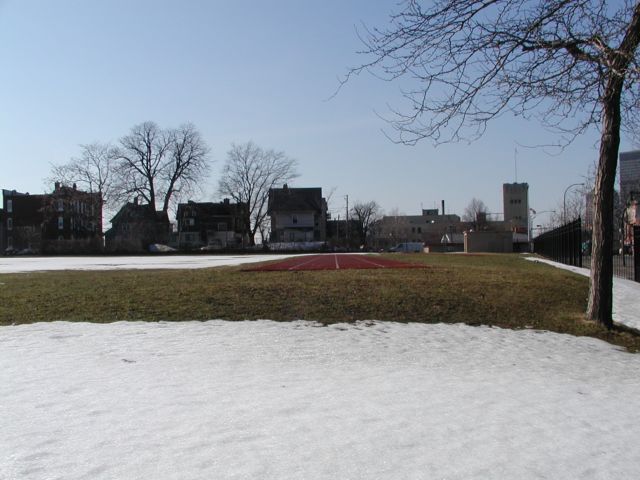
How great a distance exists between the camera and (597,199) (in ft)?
36.4

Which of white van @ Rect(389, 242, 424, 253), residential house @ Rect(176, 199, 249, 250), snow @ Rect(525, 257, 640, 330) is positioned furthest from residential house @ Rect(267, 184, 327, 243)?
→ snow @ Rect(525, 257, 640, 330)

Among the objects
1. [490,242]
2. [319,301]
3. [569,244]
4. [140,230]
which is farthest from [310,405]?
[140,230]

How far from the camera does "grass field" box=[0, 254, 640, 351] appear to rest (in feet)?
37.4

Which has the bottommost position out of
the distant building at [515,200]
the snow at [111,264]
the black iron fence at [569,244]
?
the snow at [111,264]

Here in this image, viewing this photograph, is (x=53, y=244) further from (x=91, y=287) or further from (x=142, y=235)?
(x=91, y=287)

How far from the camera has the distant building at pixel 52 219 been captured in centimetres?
7756

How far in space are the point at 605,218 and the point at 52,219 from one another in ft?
326

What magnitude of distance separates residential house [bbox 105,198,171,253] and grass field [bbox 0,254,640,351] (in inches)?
2211

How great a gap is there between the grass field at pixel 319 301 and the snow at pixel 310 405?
126cm

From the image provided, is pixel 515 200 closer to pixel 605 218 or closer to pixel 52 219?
pixel 52 219

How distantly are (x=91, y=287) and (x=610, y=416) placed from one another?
12888 mm

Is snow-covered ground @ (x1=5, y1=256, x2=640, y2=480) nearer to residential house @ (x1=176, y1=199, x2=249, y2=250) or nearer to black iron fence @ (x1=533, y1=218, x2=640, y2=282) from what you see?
black iron fence @ (x1=533, y1=218, x2=640, y2=282)

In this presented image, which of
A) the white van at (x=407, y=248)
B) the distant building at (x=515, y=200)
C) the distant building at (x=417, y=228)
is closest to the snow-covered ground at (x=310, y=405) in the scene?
the white van at (x=407, y=248)

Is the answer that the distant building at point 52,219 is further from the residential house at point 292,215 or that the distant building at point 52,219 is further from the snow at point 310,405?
the snow at point 310,405
